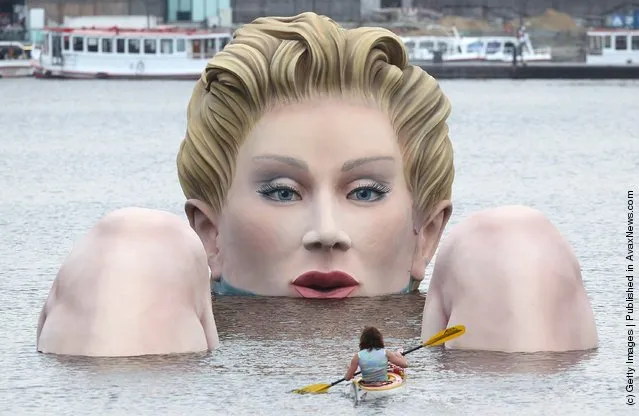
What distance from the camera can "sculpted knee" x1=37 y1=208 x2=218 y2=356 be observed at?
59.0ft

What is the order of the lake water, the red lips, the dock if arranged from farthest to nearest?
1. the dock
2. the red lips
3. the lake water

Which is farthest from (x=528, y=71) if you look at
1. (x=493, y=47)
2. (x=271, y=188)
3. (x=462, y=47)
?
(x=271, y=188)

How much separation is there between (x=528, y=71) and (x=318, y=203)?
98288 millimetres

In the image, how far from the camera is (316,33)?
69.2 ft

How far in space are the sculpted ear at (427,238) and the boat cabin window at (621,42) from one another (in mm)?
91386

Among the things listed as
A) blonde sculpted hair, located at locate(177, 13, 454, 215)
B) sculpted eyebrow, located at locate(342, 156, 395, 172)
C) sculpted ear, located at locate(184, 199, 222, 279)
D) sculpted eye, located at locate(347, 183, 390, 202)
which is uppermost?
blonde sculpted hair, located at locate(177, 13, 454, 215)

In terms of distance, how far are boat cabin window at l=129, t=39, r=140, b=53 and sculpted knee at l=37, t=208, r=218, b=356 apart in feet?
295

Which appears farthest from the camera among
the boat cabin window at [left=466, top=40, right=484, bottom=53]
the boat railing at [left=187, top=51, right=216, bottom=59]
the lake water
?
the boat cabin window at [left=466, top=40, right=484, bottom=53]

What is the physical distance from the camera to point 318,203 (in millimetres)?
20859

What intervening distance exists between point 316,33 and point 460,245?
360 centimetres

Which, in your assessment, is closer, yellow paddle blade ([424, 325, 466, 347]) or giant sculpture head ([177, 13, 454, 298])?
yellow paddle blade ([424, 325, 466, 347])

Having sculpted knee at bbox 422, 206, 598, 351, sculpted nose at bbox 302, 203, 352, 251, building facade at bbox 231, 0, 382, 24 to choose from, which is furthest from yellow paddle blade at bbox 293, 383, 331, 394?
building facade at bbox 231, 0, 382, 24

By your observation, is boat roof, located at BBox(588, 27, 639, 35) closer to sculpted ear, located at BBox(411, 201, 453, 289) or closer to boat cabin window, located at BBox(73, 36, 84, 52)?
boat cabin window, located at BBox(73, 36, 84, 52)

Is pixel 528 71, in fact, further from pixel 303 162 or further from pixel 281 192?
pixel 303 162
